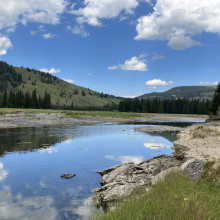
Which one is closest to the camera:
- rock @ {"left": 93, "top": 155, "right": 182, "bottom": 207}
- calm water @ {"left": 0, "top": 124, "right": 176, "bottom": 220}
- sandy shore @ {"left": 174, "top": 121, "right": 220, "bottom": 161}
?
calm water @ {"left": 0, "top": 124, "right": 176, "bottom": 220}

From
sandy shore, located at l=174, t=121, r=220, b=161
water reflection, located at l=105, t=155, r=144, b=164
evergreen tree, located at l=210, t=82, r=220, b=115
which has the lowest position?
water reflection, located at l=105, t=155, r=144, b=164

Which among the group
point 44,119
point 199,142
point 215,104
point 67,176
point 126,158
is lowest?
point 126,158

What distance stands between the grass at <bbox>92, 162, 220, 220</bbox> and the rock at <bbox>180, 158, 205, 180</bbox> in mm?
307

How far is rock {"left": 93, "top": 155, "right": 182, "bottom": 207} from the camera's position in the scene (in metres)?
12.7

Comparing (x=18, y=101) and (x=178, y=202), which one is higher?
(x=18, y=101)

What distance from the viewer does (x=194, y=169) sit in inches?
458

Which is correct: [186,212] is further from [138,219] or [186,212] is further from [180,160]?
[180,160]

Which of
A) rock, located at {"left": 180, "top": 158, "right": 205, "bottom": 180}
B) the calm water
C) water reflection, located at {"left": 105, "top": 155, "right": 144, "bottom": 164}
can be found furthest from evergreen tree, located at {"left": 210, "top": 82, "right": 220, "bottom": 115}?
rock, located at {"left": 180, "top": 158, "right": 205, "bottom": 180}

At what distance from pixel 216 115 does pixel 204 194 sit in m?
62.9

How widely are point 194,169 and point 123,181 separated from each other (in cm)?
544

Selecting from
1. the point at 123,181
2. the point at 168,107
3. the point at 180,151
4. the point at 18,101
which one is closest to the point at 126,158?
the point at 180,151

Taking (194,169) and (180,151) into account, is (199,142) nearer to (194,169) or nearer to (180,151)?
(180,151)

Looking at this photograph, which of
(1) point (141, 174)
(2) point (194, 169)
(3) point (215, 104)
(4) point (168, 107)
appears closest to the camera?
(2) point (194, 169)

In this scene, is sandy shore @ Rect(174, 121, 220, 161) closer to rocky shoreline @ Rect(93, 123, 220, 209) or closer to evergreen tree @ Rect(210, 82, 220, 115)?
rocky shoreline @ Rect(93, 123, 220, 209)
